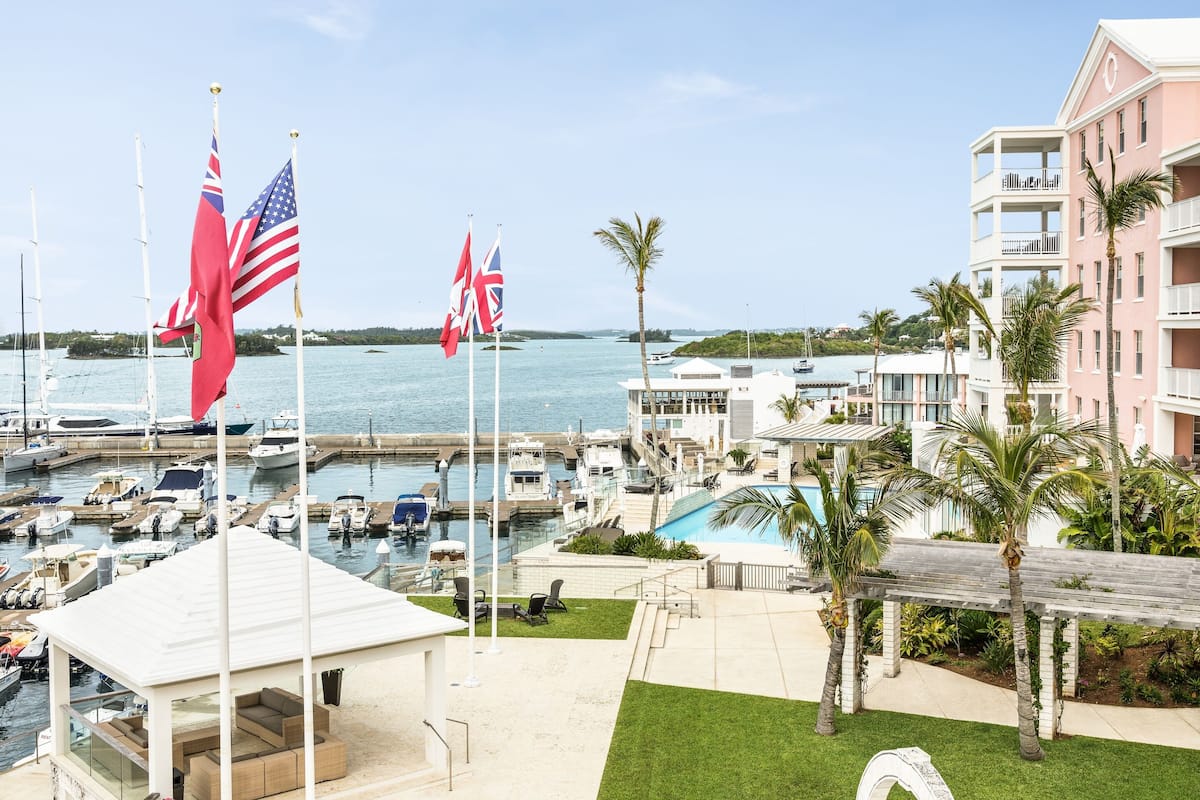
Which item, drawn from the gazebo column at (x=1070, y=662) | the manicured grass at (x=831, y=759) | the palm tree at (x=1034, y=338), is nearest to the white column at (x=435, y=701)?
the manicured grass at (x=831, y=759)

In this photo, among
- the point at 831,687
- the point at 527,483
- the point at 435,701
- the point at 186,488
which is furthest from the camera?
the point at 186,488

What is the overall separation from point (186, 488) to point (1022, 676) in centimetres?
6275

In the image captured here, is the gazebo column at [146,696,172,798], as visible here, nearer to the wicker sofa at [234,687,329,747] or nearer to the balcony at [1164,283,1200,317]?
the wicker sofa at [234,687,329,747]

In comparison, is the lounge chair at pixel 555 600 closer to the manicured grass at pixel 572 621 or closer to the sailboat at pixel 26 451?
the manicured grass at pixel 572 621

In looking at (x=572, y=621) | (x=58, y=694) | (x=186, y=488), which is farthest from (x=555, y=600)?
(x=186, y=488)

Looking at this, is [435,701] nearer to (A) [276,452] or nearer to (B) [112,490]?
(B) [112,490]

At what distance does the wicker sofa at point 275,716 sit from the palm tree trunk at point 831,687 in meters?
8.35

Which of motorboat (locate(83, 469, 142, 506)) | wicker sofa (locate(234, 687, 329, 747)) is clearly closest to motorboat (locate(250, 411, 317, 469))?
motorboat (locate(83, 469, 142, 506))

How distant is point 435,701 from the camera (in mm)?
16047

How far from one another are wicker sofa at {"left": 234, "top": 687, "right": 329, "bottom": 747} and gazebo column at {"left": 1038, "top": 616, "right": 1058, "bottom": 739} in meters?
11.8

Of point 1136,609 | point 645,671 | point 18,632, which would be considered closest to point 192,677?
point 645,671

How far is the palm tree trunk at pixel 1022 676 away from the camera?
52.5ft

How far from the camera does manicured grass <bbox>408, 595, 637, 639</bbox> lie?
80.2ft

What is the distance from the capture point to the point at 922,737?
17.6 m
